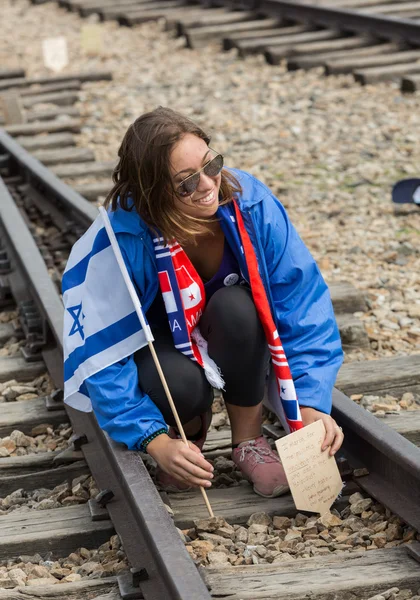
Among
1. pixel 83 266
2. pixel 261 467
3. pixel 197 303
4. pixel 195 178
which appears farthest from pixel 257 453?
pixel 195 178

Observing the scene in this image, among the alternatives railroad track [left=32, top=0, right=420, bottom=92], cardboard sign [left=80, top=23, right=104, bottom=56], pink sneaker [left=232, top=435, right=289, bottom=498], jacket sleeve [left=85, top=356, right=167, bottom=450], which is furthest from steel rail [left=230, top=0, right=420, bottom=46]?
jacket sleeve [left=85, top=356, right=167, bottom=450]

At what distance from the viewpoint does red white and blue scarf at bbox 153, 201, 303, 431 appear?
2910 mm

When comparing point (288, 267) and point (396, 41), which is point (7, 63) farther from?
point (288, 267)

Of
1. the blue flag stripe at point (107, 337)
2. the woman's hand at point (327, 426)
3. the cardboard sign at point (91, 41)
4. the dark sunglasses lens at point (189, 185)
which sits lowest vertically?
the woman's hand at point (327, 426)

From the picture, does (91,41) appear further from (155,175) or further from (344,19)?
(155,175)

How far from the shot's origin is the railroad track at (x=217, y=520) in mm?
2545

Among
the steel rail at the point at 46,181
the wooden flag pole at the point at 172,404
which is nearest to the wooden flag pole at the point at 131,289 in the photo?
the wooden flag pole at the point at 172,404

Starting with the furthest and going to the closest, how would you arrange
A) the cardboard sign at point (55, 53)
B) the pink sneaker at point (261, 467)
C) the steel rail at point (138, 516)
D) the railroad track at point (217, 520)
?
the cardboard sign at point (55, 53), the pink sneaker at point (261, 467), the railroad track at point (217, 520), the steel rail at point (138, 516)

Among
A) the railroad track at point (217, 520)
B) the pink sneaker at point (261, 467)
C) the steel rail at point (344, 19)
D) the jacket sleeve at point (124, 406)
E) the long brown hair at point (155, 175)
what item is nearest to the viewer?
the railroad track at point (217, 520)

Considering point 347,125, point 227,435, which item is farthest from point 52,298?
point 347,125

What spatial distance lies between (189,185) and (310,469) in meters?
0.82

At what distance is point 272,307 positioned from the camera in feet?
9.91

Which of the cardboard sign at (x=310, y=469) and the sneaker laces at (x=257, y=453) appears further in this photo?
the sneaker laces at (x=257, y=453)

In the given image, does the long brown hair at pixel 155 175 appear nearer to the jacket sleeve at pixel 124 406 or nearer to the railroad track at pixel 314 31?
the jacket sleeve at pixel 124 406
